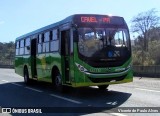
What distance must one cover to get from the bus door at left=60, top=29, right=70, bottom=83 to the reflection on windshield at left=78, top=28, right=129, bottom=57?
2.97ft

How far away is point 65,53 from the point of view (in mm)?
15094

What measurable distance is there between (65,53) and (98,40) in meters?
1.70

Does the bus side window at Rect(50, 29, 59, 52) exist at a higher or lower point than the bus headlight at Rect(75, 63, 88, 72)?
higher

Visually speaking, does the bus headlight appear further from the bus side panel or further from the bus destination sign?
the bus side panel

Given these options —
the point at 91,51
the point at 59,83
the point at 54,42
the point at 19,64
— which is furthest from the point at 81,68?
the point at 19,64

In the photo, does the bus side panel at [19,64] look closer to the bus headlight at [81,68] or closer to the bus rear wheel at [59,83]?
the bus rear wheel at [59,83]

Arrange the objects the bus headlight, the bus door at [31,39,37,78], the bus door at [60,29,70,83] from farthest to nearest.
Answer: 1. the bus door at [31,39,37,78]
2. the bus door at [60,29,70,83]
3. the bus headlight

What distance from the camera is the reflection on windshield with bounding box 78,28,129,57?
13.8 metres

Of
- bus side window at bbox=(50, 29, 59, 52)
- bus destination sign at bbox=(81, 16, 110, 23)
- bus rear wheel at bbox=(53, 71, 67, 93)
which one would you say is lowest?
bus rear wheel at bbox=(53, 71, 67, 93)

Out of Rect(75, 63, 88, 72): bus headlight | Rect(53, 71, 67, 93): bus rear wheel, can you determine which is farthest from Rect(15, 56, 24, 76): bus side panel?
Rect(75, 63, 88, 72): bus headlight

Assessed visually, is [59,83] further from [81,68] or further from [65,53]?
[81,68]

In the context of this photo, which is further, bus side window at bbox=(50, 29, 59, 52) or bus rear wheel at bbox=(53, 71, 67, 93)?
bus side window at bbox=(50, 29, 59, 52)

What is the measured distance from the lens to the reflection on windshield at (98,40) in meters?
13.8

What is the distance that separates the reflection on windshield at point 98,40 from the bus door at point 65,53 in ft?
2.97
